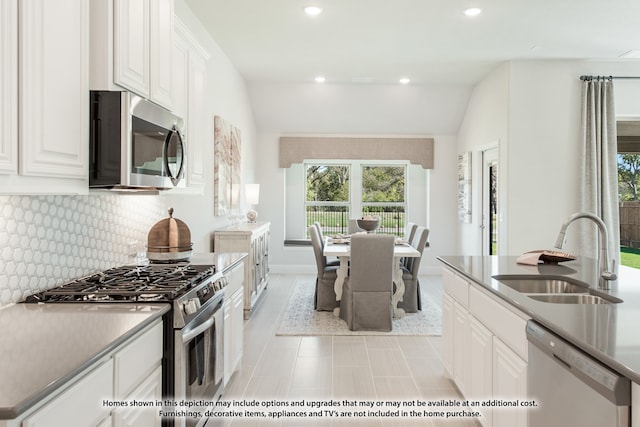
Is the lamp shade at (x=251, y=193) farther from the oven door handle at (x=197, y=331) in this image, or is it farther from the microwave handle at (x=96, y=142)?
the microwave handle at (x=96, y=142)

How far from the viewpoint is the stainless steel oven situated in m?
1.84

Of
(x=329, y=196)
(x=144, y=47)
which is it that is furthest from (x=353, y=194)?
(x=144, y=47)

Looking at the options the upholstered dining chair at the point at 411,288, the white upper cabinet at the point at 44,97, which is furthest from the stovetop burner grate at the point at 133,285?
the upholstered dining chair at the point at 411,288

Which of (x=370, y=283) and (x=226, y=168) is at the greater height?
(x=226, y=168)

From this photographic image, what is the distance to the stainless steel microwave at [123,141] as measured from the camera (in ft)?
5.86

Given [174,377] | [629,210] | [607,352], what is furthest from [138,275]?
[629,210]

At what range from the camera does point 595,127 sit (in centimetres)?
543

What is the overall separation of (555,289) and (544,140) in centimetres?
366

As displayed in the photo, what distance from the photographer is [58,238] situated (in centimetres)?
202

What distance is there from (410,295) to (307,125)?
3.70m

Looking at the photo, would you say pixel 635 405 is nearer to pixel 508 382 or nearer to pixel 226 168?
pixel 508 382

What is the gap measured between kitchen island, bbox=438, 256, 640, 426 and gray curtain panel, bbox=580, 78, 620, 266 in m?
2.84

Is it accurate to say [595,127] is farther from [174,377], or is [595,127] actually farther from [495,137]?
[174,377]

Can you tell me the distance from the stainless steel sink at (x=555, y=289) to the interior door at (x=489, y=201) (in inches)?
150
